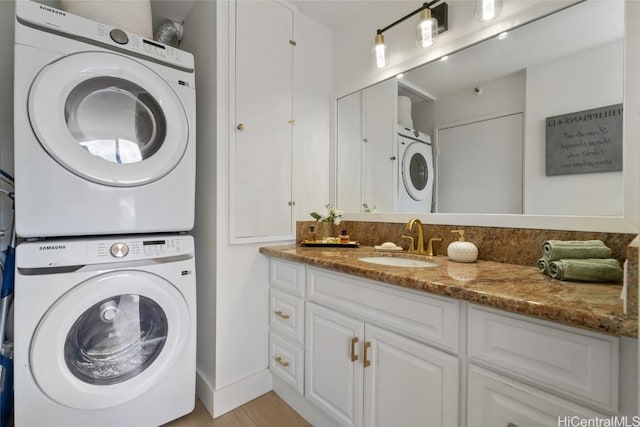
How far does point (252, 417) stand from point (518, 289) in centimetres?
147

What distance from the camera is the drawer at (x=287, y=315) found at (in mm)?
1474

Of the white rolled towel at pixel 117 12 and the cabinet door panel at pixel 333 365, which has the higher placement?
the white rolled towel at pixel 117 12

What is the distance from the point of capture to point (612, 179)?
1.02 metres

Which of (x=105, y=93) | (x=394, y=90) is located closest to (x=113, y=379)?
(x=105, y=93)

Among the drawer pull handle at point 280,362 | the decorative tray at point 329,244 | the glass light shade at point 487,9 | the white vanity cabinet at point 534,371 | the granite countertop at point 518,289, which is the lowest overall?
the drawer pull handle at point 280,362

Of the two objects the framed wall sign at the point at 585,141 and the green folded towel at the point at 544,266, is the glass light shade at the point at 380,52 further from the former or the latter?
the green folded towel at the point at 544,266

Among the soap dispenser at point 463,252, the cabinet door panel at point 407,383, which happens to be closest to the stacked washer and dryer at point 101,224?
the cabinet door panel at point 407,383

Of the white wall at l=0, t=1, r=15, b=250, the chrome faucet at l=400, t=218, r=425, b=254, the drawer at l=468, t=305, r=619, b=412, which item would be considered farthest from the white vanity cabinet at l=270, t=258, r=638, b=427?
the white wall at l=0, t=1, r=15, b=250

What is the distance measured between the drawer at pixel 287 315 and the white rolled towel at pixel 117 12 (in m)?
1.62

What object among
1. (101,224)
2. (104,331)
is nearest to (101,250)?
(101,224)

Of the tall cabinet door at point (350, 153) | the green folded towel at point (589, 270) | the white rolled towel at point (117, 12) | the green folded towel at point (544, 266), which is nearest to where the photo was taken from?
the green folded towel at point (589, 270)

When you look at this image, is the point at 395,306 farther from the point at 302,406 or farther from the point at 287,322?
the point at 302,406

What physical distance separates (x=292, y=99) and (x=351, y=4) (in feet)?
2.33

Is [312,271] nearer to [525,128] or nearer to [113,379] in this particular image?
[113,379]
